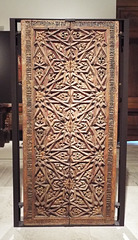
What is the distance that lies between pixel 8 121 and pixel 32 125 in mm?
3695

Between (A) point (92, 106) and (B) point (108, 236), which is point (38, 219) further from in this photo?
(A) point (92, 106)

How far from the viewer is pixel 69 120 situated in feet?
6.56


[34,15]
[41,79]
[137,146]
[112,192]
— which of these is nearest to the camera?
[41,79]

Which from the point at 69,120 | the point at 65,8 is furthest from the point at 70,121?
the point at 65,8

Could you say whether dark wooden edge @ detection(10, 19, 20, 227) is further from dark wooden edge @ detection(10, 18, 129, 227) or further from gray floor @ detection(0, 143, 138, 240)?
gray floor @ detection(0, 143, 138, 240)

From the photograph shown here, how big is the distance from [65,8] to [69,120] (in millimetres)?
3624

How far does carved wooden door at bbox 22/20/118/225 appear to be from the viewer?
6.30 feet

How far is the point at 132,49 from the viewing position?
5.75 metres

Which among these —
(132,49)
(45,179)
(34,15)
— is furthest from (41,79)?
(132,49)

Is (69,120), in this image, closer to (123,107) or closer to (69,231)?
(123,107)

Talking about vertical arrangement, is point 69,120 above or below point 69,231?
above

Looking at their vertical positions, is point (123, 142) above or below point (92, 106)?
below

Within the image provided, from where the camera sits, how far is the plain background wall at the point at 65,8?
16.4ft

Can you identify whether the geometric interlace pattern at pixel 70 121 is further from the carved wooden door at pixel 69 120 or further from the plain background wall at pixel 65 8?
the plain background wall at pixel 65 8
